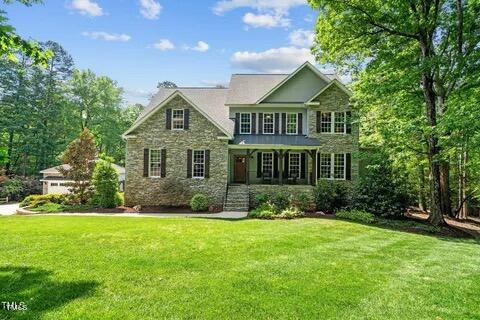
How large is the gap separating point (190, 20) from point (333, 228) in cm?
1021

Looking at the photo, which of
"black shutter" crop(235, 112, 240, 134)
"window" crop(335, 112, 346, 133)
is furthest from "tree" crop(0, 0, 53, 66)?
"window" crop(335, 112, 346, 133)

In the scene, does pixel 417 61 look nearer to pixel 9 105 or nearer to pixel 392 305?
pixel 392 305

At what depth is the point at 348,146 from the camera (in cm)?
1908

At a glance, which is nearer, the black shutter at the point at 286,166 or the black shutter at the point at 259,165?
the black shutter at the point at 286,166

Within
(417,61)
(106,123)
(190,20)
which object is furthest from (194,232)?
(106,123)

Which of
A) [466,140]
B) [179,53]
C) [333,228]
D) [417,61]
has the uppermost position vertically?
[179,53]

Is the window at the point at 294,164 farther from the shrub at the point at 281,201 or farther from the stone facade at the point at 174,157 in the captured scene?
the stone facade at the point at 174,157

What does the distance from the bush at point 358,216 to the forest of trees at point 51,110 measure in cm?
3114

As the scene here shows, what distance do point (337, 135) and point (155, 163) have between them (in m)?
11.5

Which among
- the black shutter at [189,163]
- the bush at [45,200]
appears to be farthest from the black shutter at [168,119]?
the bush at [45,200]

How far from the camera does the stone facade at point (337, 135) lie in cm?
1903

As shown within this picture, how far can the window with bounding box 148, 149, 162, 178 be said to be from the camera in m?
18.7

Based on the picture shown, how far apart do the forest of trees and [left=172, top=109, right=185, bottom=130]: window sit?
21.5 m

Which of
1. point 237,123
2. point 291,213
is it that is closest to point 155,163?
point 237,123
